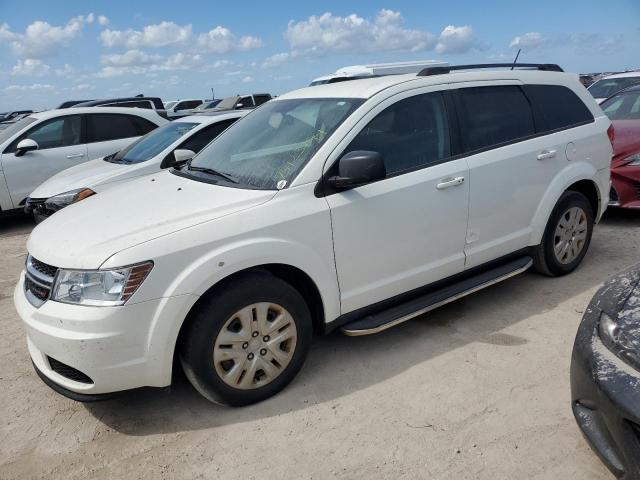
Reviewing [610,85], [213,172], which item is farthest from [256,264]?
[610,85]

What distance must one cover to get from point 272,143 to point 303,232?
0.85 meters

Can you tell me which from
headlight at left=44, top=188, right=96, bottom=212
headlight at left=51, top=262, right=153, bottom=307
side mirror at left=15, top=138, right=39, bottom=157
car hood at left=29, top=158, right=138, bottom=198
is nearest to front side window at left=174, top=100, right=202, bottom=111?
side mirror at left=15, top=138, right=39, bottom=157

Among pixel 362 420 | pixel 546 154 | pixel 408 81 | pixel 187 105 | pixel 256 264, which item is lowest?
pixel 362 420

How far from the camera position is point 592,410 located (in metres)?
2.15

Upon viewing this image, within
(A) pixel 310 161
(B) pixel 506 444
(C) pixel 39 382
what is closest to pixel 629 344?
(B) pixel 506 444

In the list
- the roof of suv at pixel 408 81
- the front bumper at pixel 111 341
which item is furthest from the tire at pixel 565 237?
the front bumper at pixel 111 341

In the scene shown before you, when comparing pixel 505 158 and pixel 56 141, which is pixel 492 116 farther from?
pixel 56 141

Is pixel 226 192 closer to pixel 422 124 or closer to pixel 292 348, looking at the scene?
pixel 292 348

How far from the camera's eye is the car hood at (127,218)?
267 cm

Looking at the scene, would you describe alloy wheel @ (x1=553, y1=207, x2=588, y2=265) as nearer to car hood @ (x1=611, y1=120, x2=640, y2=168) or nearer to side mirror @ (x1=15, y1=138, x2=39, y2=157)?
car hood @ (x1=611, y1=120, x2=640, y2=168)

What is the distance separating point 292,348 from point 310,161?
1.10m

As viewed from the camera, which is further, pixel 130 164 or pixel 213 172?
pixel 130 164

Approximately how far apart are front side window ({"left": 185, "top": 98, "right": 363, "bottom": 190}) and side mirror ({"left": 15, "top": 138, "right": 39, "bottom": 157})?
17.4ft

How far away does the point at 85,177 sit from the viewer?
6383 millimetres
